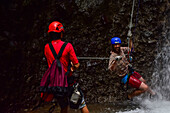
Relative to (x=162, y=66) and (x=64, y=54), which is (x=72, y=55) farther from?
(x=162, y=66)

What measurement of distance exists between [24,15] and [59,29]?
123 inches

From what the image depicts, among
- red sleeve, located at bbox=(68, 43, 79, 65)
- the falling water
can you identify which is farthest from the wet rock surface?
red sleeve, located at bbox=(68, 43, 79, 65)

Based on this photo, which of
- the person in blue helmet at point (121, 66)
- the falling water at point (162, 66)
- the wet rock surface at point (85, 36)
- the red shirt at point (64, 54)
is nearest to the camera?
the red shirt at point (64, 54)

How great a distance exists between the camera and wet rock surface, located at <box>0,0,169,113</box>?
532 centimetres

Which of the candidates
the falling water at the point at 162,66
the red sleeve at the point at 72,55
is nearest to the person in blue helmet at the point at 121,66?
the red sleeve at the point at 72,55

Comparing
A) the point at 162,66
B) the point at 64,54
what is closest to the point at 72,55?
the point at 64,54

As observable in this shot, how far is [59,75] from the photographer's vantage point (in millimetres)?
2801

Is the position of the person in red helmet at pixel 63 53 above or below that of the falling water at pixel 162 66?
above

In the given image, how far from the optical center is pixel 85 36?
676 cm

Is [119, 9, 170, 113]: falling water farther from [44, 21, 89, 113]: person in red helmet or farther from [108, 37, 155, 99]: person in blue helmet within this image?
[44, 21, 89, 113]: person in red helmet

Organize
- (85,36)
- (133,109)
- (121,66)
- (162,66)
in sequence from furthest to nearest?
(162,66) < (85,36) < (133,109) < (121,66)

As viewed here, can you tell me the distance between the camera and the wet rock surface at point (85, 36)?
5.32 meters

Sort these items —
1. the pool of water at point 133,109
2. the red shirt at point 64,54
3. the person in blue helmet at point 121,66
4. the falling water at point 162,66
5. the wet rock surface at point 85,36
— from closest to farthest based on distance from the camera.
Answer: the red shirt at point 64,54 < the person in blue helmet at point 121,66 < the pool of water at point 133,109 < the wet rock surface at point 85,36 < the falling water at point 162,66

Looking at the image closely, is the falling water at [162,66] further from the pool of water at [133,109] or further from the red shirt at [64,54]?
the red shirt at [64,54]
